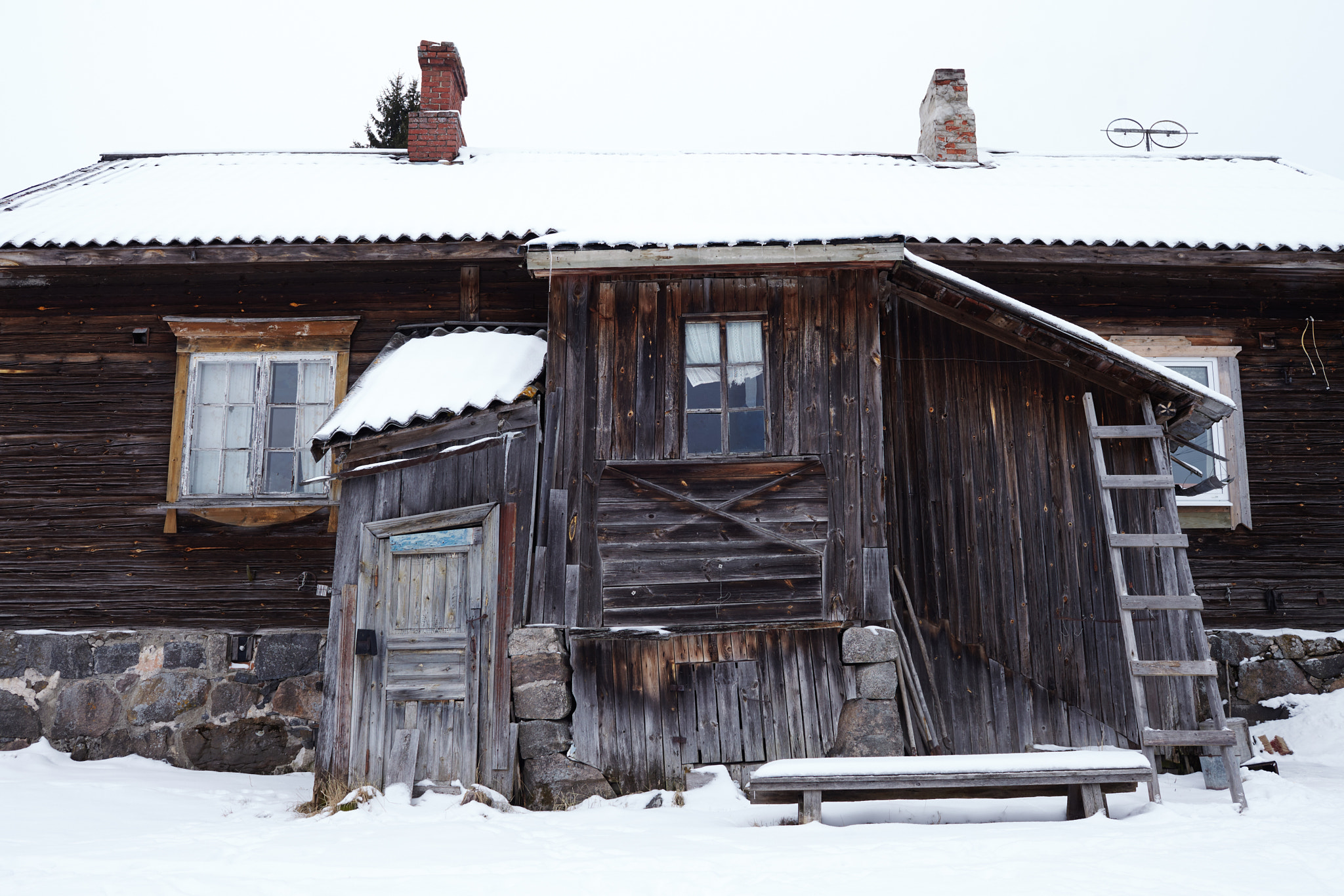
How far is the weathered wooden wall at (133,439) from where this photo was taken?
29.2 ft

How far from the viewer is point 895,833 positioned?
210 inches

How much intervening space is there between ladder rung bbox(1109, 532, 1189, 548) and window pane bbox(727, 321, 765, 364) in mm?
2956

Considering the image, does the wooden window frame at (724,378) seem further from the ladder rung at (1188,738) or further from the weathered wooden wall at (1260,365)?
the ladder rung at (1188,738)

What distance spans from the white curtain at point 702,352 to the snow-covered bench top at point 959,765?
124 inches

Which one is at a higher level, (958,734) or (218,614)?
(218,614)

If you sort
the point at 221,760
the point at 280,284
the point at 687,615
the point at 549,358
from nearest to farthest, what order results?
the point at 687,615 → the point at 549,358 → the point at 221,760 → the point at 280,284

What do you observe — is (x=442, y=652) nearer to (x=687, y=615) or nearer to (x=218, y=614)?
(x=687, y=615)

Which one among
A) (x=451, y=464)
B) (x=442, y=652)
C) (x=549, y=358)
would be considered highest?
(x=549, y=358)

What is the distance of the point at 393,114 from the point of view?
21.4m

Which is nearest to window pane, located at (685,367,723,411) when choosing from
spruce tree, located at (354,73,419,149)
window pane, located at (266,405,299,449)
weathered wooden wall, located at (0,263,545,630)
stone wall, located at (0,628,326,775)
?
weathered wooden wall, located at (0,263,545,630)

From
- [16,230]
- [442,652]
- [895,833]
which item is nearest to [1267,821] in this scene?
[895,833]

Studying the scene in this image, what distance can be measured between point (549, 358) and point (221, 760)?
15.7 ft

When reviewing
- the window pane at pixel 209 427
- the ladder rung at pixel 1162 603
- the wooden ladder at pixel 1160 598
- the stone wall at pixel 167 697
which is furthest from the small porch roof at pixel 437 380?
the ladder rung at pixel 1162 603

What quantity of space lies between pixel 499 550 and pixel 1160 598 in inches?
188
